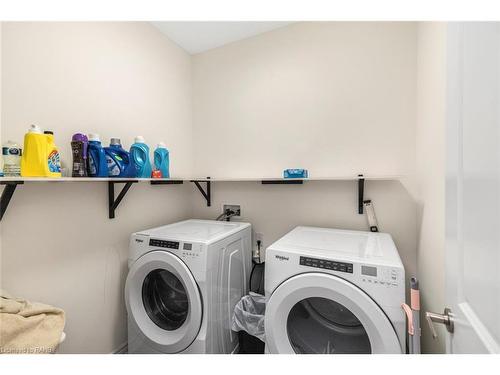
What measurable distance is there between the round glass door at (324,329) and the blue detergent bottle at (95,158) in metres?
1.35

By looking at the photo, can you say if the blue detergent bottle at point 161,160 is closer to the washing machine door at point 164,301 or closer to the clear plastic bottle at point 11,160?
the washing machine door at point 164,301

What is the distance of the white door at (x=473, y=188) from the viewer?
0.42 meters

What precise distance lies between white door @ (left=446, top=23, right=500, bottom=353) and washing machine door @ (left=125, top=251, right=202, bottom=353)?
3.92 feet

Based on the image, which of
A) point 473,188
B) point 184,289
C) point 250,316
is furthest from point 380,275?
point 184,289

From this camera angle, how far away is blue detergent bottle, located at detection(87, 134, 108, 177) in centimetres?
125

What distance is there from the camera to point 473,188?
19.4 inches

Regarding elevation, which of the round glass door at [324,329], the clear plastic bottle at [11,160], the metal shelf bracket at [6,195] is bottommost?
the round glass door at [324,329]

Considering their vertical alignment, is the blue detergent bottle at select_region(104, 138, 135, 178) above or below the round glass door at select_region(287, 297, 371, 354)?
above

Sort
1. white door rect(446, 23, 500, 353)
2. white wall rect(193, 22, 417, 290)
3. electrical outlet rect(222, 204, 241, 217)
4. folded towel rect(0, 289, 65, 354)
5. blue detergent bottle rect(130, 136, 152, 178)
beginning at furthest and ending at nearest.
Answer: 1. electrical outlet rect(222, 204, 241, 217)
2. white wall rect(193, 22, 417, 290)
3. blue detergent bottle rect(130, 136, 152, 178)
4. folded towel rect(0, 289, 65, 354)
5. white door rect(446, 23, 500, 353)

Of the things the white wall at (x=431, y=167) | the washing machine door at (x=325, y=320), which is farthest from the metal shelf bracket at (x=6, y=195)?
the white wall at (x=431, y=167)

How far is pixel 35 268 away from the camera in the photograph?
3.84ft

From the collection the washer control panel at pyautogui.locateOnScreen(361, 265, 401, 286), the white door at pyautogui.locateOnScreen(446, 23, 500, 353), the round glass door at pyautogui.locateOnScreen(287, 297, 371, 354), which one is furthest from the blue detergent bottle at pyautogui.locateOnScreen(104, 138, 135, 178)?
the white door at pyautogui.locateOnScreen(446, 23, 500, 353)

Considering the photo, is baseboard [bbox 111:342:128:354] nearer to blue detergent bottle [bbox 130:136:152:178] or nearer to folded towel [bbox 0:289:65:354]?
folded towel [bbox 0:289:65:354]
